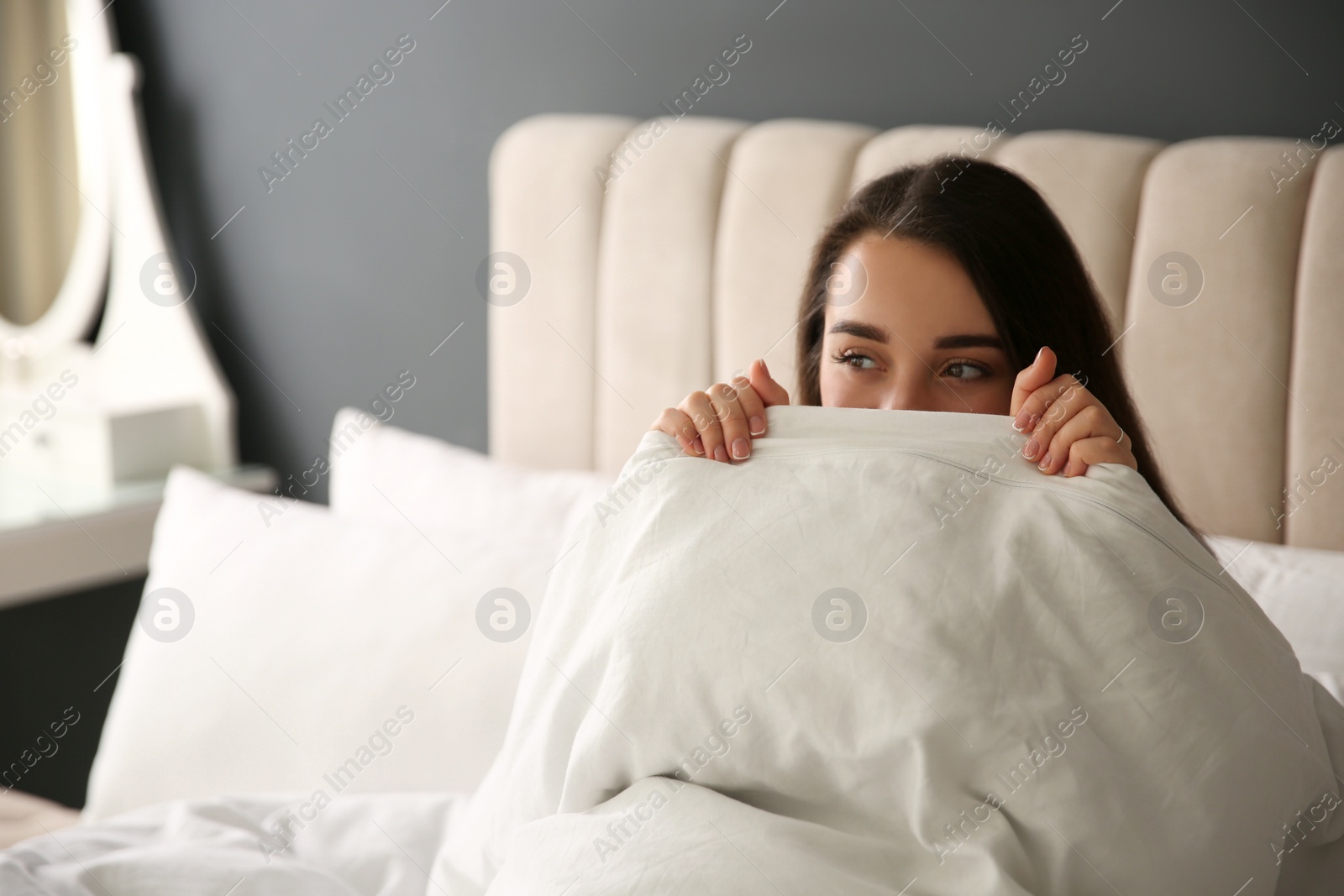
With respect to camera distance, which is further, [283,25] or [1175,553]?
[283,25]

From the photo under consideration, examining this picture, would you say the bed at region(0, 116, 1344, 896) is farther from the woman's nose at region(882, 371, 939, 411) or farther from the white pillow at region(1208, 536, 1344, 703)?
the woman's nose at region(882, 371, 939, 411)

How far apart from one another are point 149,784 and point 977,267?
111 cm

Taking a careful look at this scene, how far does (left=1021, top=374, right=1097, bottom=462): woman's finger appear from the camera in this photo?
0.87 meters

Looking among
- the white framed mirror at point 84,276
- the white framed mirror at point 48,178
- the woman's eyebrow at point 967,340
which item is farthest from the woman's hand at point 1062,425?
the white framed mirror at point 48,178

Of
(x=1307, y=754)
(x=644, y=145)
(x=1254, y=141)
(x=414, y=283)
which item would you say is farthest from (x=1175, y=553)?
(x=414, y=283)

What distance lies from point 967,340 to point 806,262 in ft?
1.60

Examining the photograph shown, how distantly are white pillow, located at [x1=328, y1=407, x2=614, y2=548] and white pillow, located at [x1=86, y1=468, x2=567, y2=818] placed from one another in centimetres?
9

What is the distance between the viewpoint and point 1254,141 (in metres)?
1.24

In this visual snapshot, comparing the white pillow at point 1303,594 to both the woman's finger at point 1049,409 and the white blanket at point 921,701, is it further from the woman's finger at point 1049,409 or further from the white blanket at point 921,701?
the woman's finger at point 1049,409

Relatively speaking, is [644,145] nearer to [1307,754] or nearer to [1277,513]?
[1277,513]

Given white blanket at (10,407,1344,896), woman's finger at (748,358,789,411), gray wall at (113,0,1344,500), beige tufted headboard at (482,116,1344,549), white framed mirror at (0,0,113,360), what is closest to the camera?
white blanket at (10,407,1344,896)

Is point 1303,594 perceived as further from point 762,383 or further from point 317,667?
point 317,667

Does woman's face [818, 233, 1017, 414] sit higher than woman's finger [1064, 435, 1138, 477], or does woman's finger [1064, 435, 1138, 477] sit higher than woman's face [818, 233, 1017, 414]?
woman's face [818, 233, 1017, 414]

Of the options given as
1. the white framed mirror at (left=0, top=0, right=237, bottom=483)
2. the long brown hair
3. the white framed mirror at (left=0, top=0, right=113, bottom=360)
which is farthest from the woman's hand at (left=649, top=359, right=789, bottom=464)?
the white framed mirror at (left=0, top=0, right=113, bottom=360)
